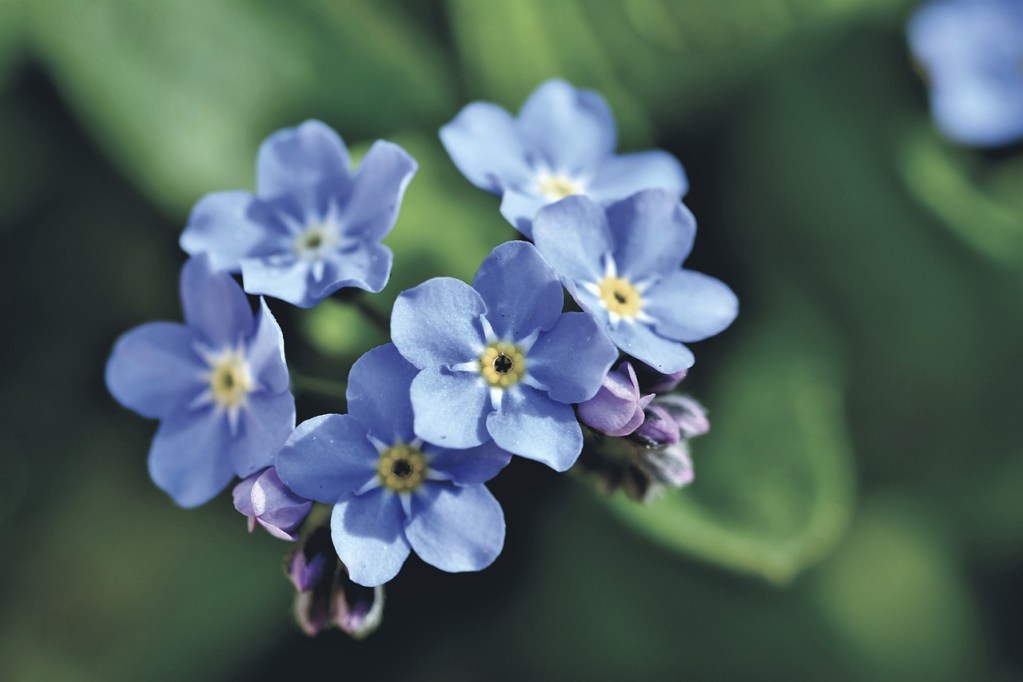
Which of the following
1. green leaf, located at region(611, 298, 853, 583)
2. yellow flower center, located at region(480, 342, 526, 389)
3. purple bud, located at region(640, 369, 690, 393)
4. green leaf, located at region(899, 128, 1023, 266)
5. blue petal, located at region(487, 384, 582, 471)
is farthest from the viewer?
green leaf, located at region(899, 128, 1023, 266)

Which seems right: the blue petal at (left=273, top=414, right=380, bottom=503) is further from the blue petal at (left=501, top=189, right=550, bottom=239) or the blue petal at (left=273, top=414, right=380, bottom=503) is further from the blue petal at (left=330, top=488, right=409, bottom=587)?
the blue petal at (left=501, top=189, right=550, bottom=239)

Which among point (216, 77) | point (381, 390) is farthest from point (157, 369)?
point (216, 77)

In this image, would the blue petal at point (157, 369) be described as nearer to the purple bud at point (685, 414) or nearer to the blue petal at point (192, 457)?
the blue petal at point (192, 457)

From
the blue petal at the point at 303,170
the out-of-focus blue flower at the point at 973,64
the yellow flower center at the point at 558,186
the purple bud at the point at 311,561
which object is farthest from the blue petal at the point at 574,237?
the out-of-focus blue flower at the point at 973,64

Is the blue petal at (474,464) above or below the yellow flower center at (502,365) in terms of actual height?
below

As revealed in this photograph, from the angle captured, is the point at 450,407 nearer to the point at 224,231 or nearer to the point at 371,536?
the point at 371,536

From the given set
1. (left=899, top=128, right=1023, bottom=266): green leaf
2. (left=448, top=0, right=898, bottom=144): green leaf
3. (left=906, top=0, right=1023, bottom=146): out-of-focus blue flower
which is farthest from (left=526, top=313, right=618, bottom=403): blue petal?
(left=906, top=0, right=1023, bottom=146): out-of-focus blue flower
